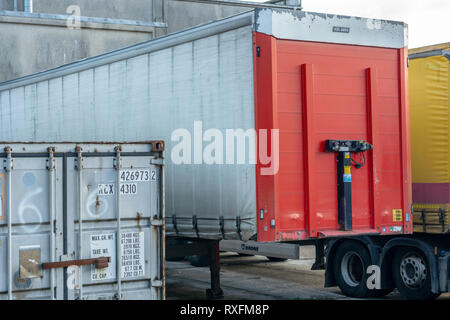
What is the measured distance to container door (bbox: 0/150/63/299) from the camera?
7199 mm

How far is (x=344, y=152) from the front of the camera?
32.2 ft

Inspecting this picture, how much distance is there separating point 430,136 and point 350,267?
8.89ft

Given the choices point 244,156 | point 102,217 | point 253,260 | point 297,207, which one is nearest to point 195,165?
point 244,156

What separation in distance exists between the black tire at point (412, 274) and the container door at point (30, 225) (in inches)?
247

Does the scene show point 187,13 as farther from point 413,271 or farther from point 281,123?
point 281,123

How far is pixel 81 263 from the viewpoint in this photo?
7480mm

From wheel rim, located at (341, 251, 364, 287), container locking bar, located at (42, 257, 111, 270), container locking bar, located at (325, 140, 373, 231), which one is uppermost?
container locking bar, located at (325, 140, 373, 231)

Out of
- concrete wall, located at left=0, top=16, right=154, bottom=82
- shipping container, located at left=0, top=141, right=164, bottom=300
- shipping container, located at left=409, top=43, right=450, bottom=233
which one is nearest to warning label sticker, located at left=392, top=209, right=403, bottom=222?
shipping container, located at left=409, top=43, right=450, bottom=233

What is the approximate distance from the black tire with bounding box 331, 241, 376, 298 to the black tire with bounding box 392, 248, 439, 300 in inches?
24.7

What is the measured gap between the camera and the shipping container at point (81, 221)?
7.27m

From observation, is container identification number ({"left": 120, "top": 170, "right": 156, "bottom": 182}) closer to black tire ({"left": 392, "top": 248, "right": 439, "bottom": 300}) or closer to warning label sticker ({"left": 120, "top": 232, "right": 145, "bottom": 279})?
warning label sticker ({"left": 120, "top": 232, "right": 145, "bottom": 279})

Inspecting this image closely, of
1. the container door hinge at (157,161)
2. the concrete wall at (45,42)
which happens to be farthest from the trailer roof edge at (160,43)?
the concrete wall at (45,42)

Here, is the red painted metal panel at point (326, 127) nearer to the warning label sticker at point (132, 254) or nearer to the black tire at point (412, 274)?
the black tire at point (412, 274)

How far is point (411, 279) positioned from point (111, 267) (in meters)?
5.83
